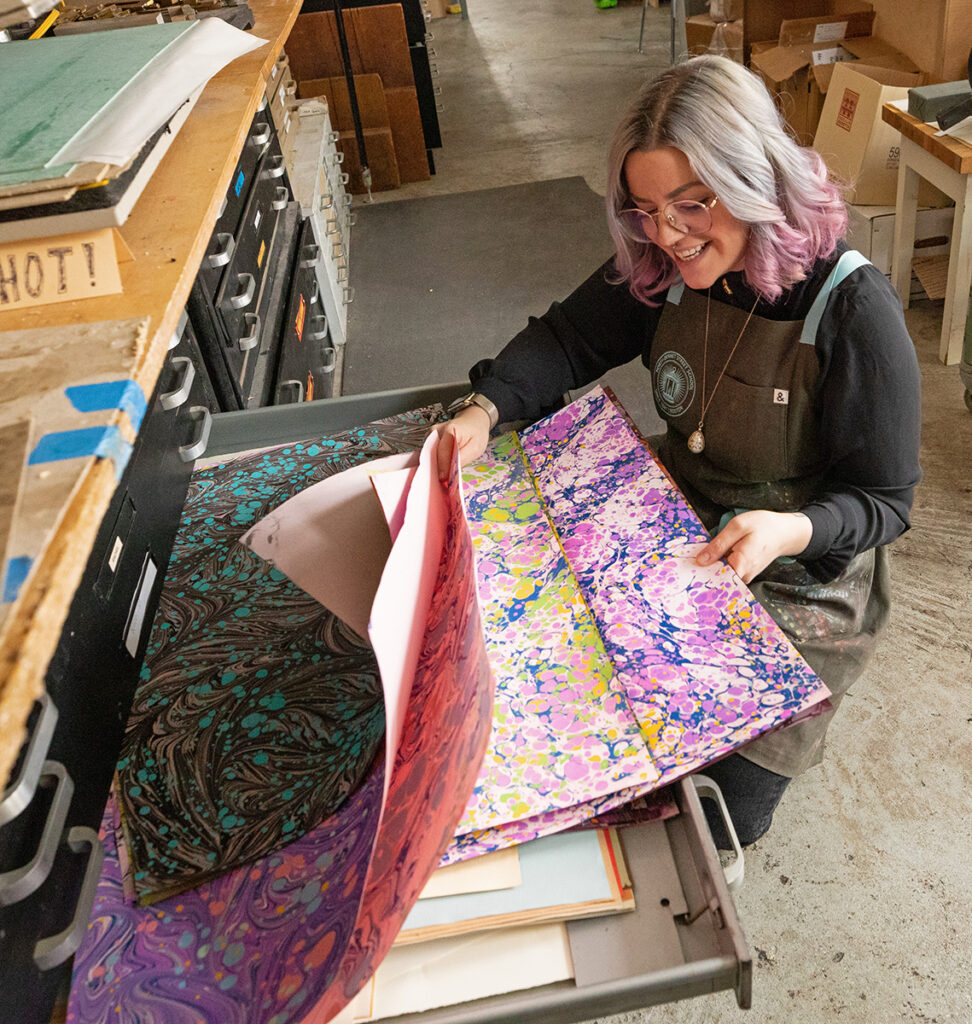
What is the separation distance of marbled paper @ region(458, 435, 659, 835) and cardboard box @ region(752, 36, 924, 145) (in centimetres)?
292

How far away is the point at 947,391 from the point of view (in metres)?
2.51

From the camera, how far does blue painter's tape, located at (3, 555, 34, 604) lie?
435mm

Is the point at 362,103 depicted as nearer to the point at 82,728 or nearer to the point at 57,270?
the point at 57,270

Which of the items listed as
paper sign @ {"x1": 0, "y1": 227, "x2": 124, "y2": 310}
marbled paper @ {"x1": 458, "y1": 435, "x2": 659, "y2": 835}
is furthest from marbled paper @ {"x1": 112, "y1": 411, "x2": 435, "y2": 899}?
paper sign @ {"x1": 0, "y1": 227, "x2": 124, "y2": 310}

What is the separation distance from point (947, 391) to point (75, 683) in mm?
2461

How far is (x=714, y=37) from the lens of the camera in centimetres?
450

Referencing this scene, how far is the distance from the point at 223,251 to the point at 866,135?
2.23 metres

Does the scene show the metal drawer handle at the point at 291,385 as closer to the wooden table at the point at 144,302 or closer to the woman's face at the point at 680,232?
the wooden table at the point at 144,302

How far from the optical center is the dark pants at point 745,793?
50.1 inches

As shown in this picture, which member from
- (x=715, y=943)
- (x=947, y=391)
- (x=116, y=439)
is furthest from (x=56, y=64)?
(x=947, y=391)

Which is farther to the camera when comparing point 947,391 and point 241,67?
point 947,391

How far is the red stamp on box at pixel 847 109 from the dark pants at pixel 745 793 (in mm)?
2451

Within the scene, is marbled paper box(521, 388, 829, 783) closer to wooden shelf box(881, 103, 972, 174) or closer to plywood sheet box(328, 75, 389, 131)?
wooden shelf box(881, 103, 972, 174)

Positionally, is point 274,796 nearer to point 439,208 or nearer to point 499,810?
point 499,810
